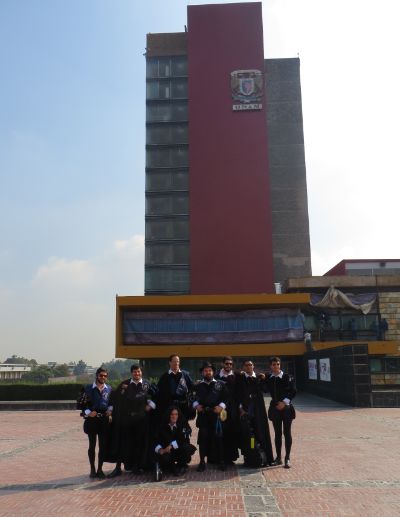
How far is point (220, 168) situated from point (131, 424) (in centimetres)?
4628

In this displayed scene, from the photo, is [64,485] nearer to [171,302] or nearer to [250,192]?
[171,302]

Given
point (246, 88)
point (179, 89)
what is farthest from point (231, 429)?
point (179, 89)

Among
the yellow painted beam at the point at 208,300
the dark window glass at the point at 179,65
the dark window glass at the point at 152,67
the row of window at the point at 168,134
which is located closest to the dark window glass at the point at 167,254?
the row of window at the point at 168,134

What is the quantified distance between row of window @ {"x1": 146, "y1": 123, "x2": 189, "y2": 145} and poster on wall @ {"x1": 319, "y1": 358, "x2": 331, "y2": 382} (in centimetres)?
3682

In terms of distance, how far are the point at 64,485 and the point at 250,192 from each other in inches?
1822

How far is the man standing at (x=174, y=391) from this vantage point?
27.8 feet

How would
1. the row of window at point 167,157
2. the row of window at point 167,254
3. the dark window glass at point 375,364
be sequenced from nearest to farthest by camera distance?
the dark window glass at point 375,364
the row of window at point 167,254
the row of window at point 167,157

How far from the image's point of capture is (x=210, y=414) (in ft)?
28.0

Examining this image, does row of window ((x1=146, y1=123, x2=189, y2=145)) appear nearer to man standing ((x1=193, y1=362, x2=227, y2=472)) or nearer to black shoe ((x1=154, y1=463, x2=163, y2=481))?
man standing ((x1=193, y1=362, x2=227, y2=472))

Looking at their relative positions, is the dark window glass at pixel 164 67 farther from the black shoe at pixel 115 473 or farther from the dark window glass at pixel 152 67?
the black shoe at pixel 115 473

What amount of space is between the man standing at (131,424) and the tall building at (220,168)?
41258mm

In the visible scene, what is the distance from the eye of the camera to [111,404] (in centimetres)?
835

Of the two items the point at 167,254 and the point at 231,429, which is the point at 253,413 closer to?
the point at 231,429

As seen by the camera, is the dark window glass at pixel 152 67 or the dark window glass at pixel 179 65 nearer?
the dark window glass at pixel 179 65
